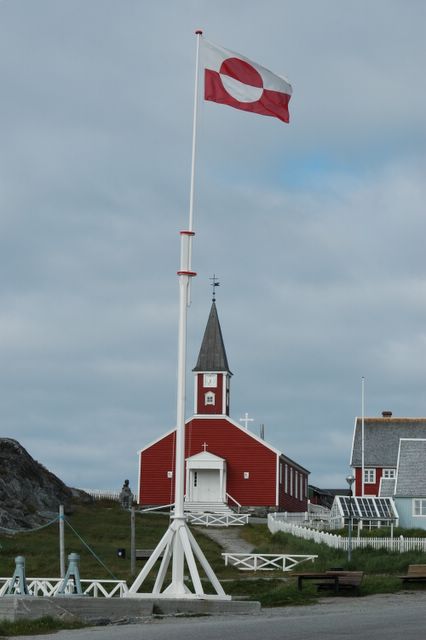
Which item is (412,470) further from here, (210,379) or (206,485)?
(210,379)

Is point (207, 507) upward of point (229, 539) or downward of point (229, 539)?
upward

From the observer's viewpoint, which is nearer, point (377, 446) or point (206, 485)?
point (206, 485)

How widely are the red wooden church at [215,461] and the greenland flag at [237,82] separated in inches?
1805

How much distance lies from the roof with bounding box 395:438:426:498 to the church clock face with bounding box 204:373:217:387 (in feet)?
53.7

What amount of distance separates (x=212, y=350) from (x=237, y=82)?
48308 millimetres

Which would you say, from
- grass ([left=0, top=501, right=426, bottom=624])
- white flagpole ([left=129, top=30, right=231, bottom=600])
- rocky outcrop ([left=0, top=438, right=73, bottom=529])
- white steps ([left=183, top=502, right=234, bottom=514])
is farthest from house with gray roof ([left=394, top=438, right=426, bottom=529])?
white flagpole ([left=129, top=30, right=231, bottom=600])

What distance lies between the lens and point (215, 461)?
6969cm

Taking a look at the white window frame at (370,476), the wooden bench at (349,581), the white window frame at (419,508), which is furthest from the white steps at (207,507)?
the wooden bench at (349,581)

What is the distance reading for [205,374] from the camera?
72250 millimetres

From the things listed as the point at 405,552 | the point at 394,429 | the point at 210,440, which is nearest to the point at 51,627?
the point at 405,552

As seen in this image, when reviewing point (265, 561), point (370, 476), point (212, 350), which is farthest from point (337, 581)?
point (370, 476)

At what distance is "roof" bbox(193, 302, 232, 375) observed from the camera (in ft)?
238

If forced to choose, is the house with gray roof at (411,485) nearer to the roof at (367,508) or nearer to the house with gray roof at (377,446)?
the roof at (367,508)

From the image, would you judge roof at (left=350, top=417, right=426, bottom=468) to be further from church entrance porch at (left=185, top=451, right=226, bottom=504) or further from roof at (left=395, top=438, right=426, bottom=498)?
roof at (left=395, top=438, right=426, bottom=498)
